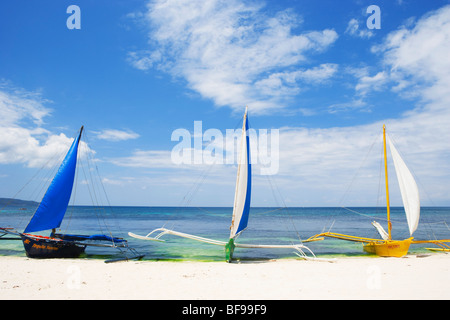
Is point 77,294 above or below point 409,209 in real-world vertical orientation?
below

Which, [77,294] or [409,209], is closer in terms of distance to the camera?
[77,294]

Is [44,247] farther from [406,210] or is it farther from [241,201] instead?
[406,210]

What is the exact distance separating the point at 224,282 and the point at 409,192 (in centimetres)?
1756

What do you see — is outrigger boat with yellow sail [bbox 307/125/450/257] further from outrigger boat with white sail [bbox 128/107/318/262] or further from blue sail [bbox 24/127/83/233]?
blue sail [bbox 24/127/83/233]

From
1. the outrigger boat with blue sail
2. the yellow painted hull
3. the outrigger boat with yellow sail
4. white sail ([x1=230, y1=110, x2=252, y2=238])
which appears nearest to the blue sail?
the outrigger boat with blue sail

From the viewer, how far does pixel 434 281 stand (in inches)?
480

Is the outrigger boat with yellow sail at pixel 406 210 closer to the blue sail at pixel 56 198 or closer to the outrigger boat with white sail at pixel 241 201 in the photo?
the outrigger boat with white sail at pixel 241 201

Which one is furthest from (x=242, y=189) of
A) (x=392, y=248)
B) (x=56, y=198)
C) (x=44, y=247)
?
(x=44, y=247)
